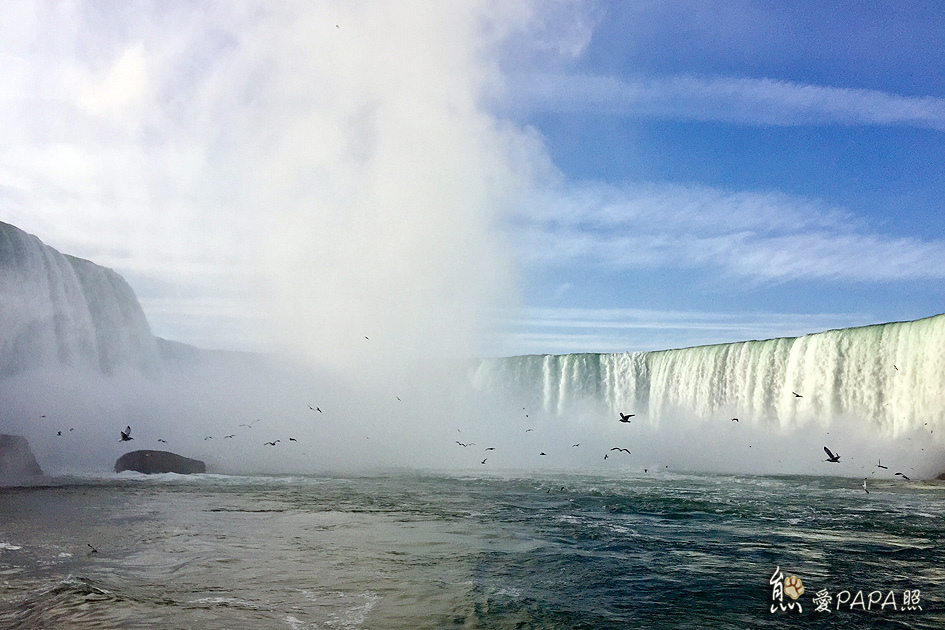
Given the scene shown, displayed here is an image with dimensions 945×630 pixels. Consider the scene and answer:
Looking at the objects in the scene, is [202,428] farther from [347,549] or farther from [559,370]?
[347,549]

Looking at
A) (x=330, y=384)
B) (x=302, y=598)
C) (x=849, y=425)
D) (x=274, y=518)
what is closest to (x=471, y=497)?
(x=274, y=518)

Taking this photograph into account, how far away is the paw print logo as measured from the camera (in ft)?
28.0

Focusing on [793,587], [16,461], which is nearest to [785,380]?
[793,587]

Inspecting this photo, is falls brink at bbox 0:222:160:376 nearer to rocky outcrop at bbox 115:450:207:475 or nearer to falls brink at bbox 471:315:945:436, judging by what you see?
rocky outcrop at bbox 115:450:207:475

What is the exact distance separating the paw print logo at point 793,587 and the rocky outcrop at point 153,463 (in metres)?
22.9

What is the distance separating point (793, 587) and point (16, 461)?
80.3ft

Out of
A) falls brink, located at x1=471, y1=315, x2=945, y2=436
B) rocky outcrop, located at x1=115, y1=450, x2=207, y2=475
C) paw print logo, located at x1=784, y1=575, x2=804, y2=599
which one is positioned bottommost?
rocky outcrop, located at x1=115, y1=450, x2=207, y2=475

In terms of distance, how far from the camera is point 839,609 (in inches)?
312

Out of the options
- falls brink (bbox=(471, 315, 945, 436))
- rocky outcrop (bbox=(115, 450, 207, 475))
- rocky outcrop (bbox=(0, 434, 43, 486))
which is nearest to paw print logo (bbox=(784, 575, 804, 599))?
rocky outcrop (bbox=(115, 450, 207, 475))

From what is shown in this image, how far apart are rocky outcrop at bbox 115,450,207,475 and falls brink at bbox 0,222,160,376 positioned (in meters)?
8.66

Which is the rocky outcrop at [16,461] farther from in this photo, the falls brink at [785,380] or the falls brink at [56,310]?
the falls brink at [785,380]

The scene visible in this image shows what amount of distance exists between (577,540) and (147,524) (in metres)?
8.57

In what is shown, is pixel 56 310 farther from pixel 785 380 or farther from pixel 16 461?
pixel 785 380

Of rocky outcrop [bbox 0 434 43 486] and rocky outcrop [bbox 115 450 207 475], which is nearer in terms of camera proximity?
rocky outcrop [bbox 0 434 43 486]
